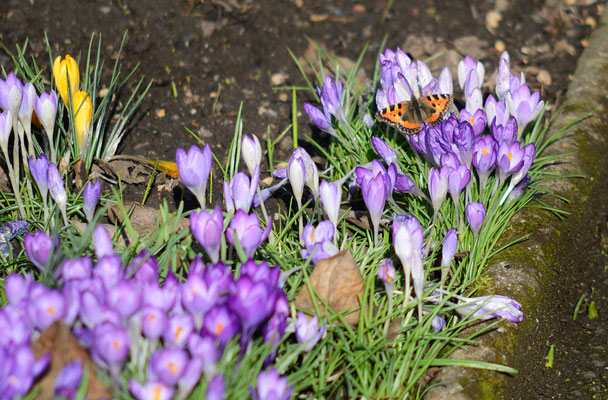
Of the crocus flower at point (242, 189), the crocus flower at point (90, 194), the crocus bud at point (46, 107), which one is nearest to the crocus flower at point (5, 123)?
the crocus bud at point (46, 107)

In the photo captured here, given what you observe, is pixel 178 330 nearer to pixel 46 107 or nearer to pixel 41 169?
pixel 41 169

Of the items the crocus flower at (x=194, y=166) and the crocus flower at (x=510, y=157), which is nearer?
the crocus flower at (x=194, y=166)

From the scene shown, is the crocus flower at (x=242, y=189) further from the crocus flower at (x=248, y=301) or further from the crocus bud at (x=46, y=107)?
the crocus bud at (x=46, y=107)

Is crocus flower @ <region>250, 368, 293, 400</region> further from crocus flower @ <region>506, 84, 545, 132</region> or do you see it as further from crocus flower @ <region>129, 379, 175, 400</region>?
crocus flower @ <region>506, 84, 545, 132</region>

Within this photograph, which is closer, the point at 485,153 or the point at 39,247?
the point at 39,247

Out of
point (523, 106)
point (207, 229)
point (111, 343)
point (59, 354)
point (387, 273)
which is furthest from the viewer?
point (523, 106)

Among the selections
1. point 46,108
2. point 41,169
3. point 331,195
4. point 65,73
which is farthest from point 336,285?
point 65,73
